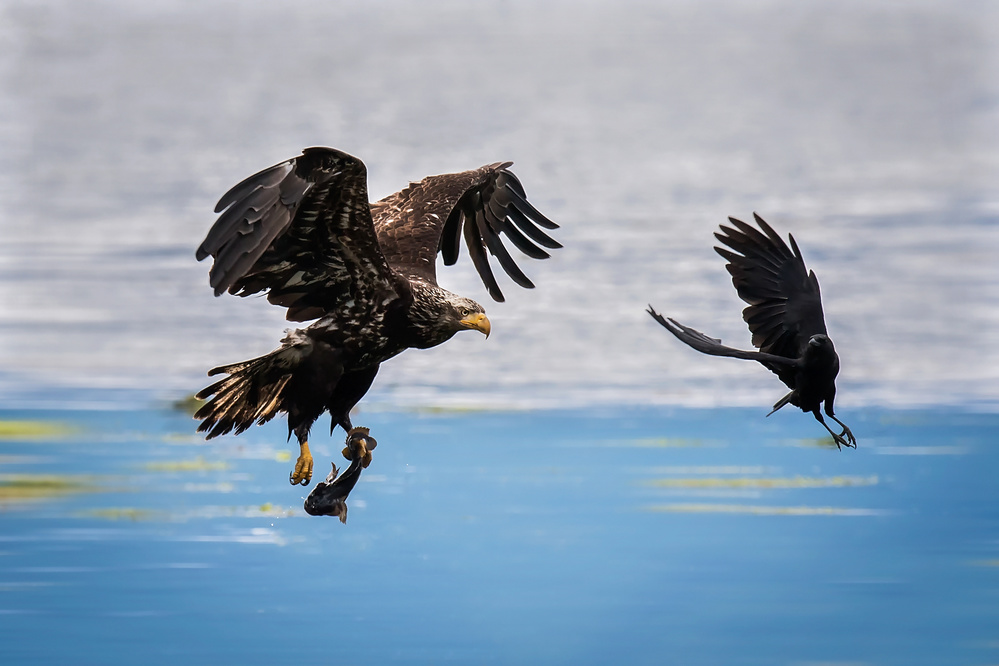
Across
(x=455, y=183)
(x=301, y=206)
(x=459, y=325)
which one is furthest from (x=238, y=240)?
(x=455, y=183)

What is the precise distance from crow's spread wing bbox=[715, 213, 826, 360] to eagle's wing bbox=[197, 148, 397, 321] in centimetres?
197

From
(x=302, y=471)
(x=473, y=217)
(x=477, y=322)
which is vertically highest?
(x=473, y=217)

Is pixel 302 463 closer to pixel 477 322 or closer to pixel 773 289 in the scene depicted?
pixel 477 322

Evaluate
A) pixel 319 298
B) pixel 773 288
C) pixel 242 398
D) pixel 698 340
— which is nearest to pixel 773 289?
pixel 773 288

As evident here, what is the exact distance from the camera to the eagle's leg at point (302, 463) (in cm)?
615

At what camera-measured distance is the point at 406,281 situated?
6.36 metres

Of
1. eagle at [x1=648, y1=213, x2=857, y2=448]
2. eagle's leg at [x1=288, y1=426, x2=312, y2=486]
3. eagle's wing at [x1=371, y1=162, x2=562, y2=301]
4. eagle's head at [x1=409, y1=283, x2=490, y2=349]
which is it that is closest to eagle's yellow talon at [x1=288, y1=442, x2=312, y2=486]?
eagle's leg at [x1=288, y1=426, x2=312, y2=486]

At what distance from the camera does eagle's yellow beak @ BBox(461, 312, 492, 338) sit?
6.39 metres

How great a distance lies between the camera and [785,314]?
6.84 m

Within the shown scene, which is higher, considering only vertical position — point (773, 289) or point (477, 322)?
point (773, 289)

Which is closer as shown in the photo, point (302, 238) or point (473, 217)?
point (302, 238)

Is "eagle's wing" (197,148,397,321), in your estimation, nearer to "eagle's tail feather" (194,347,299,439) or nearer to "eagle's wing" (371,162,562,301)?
"eagle's tail feather" (194,347,299,439)

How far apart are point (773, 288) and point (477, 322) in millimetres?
1655

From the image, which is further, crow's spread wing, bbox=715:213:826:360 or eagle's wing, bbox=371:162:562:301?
eagle's wing, bbox=371:162:562:301
